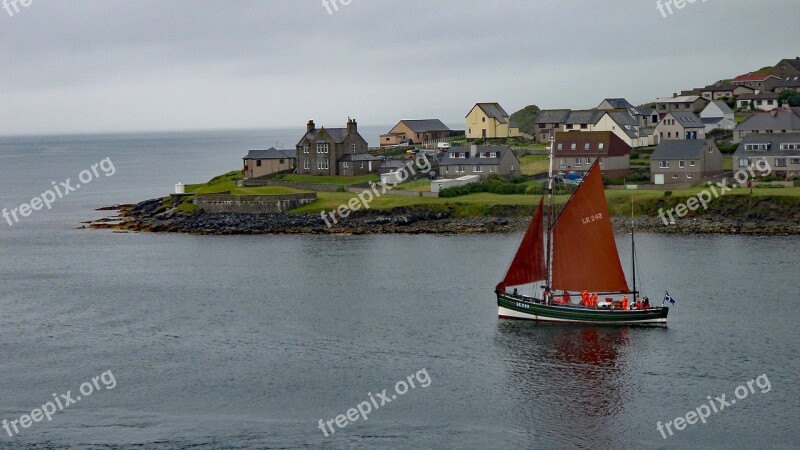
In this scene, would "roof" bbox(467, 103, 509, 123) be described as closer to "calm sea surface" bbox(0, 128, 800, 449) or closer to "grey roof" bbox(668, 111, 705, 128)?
"grey roof" bbox(668, 111, 705, 128)

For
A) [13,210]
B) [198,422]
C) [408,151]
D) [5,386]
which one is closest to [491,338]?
[198,422]

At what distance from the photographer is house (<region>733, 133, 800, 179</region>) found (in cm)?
8950

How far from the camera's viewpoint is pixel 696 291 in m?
56.8

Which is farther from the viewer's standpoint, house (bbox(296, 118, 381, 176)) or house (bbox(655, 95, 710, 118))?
house (bbox(655, 95, 710, 118))

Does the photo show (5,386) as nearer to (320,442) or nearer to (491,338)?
(320,442)

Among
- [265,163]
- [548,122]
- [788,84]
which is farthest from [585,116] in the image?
[265,163]

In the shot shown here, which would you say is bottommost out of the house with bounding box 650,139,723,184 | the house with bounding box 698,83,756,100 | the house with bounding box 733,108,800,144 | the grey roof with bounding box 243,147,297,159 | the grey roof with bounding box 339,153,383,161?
the house with bounding box 650,139,723,184

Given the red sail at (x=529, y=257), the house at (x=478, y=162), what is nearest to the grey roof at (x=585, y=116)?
the house at (x=478, y=162)

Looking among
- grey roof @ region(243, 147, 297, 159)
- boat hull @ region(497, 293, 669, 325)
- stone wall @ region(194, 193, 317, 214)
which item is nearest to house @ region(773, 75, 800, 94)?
grey roof @ region(243, 147, 297, 159)

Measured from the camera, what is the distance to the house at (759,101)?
13000 cm

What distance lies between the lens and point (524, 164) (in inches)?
4348

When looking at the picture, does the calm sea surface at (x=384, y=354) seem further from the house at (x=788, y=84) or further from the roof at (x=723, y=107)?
the house at (x=788, y=84)

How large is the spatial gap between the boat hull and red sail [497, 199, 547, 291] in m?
1.13

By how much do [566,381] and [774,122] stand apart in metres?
71.4
